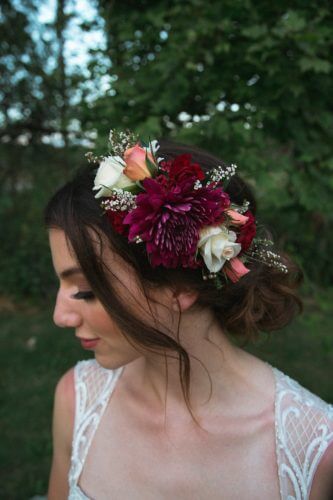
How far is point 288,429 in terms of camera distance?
150cm

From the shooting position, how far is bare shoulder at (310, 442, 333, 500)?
4.65 feet

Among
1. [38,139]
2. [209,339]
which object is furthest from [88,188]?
[38,139]

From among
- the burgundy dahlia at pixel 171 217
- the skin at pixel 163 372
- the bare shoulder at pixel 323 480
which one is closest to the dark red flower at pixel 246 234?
the burgundy dahlia at pixel 171 217

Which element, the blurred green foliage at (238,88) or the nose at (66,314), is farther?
the blurred green foliage at (238,88)

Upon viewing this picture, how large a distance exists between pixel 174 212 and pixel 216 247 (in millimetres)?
153

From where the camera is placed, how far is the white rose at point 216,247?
1.26m

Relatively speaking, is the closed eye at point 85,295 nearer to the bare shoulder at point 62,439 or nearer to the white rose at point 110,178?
the white rose at point 110,178

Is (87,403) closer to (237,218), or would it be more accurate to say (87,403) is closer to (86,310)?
(86,310)

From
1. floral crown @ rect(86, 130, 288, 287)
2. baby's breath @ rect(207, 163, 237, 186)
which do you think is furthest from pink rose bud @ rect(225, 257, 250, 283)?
baby's breath @ rect(207, 163, 237, 186)

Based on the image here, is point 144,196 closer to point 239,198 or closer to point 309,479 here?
point 239,198

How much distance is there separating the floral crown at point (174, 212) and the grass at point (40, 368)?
1.37 meters

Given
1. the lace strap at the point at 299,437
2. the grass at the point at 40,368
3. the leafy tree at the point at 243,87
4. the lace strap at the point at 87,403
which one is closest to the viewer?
the lace strap at the point at 299,437

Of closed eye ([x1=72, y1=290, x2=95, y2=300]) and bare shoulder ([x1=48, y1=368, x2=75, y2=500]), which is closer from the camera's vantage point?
closed eye ([x1=72, y1=290, x2=95, y2=300])

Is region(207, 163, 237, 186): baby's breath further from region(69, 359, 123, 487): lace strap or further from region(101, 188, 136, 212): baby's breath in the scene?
region(69, 359, 123, 487): lace strap
